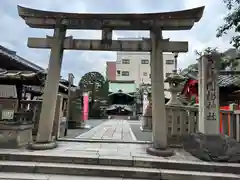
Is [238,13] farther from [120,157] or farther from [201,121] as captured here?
[120,157]

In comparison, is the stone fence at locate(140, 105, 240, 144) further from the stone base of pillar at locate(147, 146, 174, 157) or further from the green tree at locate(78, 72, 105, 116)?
the green tree at locate(78, 72, 105, 116)

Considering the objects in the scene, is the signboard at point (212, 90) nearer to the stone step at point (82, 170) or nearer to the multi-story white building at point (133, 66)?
the stone step at point (82, 170)

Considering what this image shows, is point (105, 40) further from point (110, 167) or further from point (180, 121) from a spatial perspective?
point (110, 167)

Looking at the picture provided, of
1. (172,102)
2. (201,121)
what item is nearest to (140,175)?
(201,121)

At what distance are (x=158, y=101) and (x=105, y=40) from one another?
2.44m

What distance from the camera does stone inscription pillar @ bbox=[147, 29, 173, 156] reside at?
5.58 meters

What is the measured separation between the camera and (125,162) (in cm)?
480

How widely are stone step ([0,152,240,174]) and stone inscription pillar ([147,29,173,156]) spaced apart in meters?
0.65

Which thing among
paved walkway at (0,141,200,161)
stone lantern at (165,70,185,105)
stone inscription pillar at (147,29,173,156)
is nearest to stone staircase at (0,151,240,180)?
paved walkway at (0,141,200,161)

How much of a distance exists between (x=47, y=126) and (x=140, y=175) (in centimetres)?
301

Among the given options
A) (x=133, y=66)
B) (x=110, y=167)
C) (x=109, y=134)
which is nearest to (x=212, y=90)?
(x=110, y=167)

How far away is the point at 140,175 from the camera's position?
4445mm

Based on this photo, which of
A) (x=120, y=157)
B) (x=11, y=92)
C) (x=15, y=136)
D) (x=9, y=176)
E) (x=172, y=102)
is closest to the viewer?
(x=9, y=176)

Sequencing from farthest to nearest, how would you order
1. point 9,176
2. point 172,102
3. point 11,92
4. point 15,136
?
point 172,102, point 11,92, point 15,136, point 9,176
